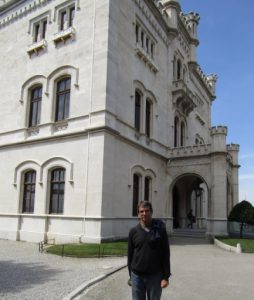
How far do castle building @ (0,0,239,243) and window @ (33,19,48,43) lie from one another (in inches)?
3.0

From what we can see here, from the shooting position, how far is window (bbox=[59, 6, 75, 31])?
20.8m

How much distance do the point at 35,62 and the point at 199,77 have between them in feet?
68.6

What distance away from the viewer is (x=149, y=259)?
16.5 feet

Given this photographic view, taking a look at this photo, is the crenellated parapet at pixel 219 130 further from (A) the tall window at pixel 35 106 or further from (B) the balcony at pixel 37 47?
(B) the balcony at pixel 37 47

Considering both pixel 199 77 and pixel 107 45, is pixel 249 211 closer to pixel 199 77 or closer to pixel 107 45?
pixel 107 45

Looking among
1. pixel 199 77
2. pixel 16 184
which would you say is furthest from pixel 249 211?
pixel 199 77

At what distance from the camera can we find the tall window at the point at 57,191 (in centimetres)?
1869

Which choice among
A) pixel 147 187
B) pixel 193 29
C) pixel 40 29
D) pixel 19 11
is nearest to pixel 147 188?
pixel 147 187

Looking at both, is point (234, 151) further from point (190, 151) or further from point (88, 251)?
point (88, 251)

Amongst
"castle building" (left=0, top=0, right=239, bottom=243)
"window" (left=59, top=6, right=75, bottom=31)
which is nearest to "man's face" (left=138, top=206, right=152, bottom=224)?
"castle building" (left=0, top=0, right=239, bottom=243)

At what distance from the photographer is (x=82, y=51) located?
63.8ft

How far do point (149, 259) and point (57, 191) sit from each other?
14612 mm

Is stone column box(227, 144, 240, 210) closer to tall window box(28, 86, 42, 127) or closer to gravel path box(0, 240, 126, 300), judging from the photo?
tall window box(28, 86, 42, 127)

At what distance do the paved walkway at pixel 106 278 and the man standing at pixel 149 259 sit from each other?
10.2ft
